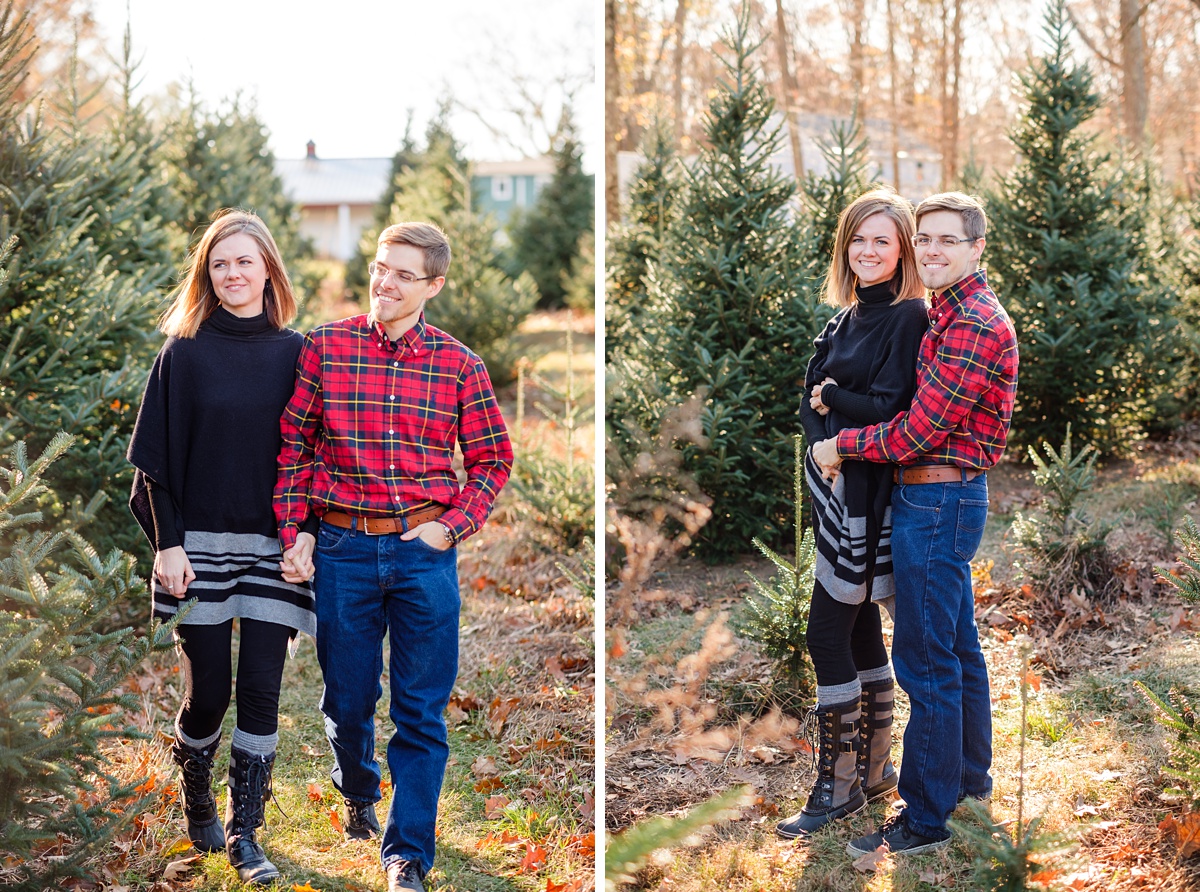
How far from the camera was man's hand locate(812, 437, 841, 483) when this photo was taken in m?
3.47

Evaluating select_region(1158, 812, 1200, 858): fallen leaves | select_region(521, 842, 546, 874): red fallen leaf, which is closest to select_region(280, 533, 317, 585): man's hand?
select_region(521, 842, 546, 874): red fallen leaf

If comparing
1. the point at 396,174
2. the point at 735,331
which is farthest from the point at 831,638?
the point at 396,174

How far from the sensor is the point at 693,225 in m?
7.10

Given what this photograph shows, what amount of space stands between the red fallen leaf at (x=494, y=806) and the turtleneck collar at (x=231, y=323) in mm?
2167

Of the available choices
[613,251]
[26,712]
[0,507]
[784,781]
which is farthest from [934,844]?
[613,251]

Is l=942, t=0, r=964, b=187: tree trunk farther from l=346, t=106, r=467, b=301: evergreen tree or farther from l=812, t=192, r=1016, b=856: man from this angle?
Result: l=812, t=192, r=1016, b=856: man

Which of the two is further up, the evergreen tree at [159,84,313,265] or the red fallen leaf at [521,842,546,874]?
the evergreen tree at [159,84,313,265]

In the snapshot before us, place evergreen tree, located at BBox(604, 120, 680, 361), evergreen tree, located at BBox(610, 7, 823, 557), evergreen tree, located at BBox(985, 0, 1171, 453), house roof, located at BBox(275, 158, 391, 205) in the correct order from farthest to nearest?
house roof, located at BBox(275, 158, 391, 205) → evergreen tree, located at BBox(604, 120, 680, 361) → evergreen tree, located at BBox(985, 0, 1171, 453) → evergreen tree, located at BBox(610, 7, 823, 557)

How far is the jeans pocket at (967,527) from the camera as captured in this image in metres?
3.27

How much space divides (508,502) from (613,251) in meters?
3.95

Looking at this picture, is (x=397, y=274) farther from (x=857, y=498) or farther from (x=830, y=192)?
(x=830, y=192)

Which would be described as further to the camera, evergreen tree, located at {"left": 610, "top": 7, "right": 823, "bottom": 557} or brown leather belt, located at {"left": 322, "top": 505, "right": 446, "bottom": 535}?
evergreen tree, located at {"left": 610, "top": 7, "right": 823, "bottom": 557}

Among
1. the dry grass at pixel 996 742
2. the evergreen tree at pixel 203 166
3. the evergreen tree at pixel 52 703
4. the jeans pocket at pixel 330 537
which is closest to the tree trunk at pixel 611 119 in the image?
the evergreen tree at pixel 203 166

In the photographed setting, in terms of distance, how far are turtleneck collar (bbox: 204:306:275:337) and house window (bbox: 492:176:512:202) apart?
45.0 metres
